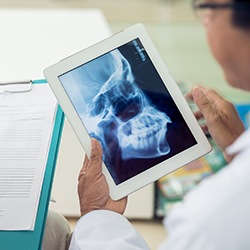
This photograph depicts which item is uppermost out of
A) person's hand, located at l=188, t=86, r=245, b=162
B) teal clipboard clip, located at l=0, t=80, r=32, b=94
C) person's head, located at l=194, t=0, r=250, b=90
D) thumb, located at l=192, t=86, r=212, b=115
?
person's head, located at l=194, t=0, r=250, b=90

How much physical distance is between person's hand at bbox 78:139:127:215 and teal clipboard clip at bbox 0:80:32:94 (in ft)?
0.64

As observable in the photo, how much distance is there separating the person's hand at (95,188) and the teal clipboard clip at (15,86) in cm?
19

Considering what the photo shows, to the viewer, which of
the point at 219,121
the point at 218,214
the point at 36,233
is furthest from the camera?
the point at 219,121

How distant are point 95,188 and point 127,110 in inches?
6.3

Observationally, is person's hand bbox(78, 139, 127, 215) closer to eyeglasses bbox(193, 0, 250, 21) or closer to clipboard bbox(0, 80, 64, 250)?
clipboard bbox(0, 80, 64, 250)

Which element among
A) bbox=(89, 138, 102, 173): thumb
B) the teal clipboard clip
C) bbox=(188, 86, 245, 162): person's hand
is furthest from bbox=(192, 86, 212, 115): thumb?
the teal clipboard clip

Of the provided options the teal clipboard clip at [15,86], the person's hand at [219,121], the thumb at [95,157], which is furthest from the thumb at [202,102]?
the teal clipboard clip at [15,86]

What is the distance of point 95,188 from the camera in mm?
1053

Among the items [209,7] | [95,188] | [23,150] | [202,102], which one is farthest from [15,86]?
[209,7]

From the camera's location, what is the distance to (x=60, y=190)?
1486mm

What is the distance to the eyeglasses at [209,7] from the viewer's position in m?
0.71

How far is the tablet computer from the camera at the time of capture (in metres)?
1.04

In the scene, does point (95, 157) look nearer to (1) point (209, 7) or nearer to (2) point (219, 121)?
(2) point (219, 121)

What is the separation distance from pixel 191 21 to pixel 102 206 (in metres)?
2.16
